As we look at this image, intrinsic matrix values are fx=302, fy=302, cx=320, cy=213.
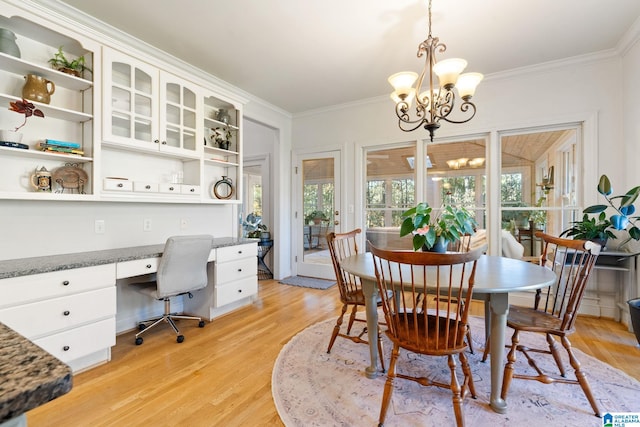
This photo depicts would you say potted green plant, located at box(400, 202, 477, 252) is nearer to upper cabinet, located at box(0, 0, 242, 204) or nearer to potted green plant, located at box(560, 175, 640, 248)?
potted green plant, located at box(560, 175, 640, 248)

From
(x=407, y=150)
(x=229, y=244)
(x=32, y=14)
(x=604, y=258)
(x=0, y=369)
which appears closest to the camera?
(x=0, y=369)

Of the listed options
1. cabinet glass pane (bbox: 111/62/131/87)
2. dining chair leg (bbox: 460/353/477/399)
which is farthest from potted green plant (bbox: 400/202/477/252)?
cabinet glass pane (bbox: 111/62/131/87)

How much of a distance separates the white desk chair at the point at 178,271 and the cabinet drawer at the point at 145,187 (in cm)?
58

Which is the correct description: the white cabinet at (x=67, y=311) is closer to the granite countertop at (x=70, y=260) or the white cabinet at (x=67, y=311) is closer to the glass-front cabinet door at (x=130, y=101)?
the granite countertop at (x=70, y=260)

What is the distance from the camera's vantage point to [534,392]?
183 cm

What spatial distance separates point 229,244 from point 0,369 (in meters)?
2.66

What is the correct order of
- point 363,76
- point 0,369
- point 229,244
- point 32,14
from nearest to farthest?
1. point 0,369
2. point 32,14
3. point 229,244
4. point 363,76

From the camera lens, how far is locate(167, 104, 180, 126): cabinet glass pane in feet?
9.93

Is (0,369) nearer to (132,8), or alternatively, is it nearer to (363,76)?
(132,8)

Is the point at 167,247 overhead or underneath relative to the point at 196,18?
underneath

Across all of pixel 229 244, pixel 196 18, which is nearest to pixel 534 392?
pixel 229 244

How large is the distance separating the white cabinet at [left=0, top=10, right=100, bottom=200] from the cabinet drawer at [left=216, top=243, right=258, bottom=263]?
1.17m

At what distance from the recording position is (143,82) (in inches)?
109

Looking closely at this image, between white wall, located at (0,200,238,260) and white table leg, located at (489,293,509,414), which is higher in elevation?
white wall, located at (0,200,238,260)
